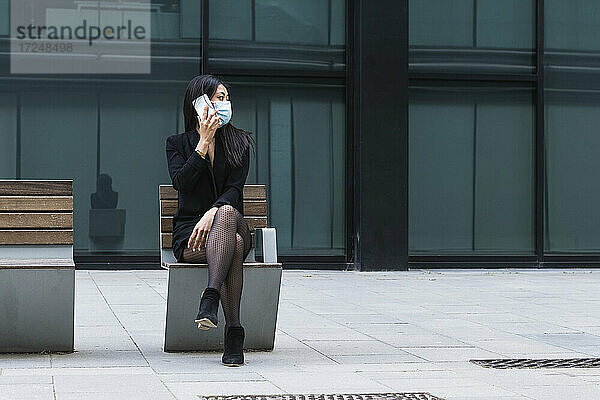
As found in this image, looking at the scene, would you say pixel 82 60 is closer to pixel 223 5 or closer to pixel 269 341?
pixel 223 5

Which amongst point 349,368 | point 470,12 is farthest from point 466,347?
point 470,12

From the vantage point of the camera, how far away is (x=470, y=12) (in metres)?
14.0

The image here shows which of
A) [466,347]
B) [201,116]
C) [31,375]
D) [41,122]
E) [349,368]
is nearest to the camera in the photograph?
[31,375]

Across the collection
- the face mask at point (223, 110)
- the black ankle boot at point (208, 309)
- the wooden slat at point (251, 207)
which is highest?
the face mask at point (223, 110)

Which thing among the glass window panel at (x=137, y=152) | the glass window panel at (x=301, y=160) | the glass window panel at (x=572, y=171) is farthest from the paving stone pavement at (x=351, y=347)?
the glass window panel at (x=572, y=171)

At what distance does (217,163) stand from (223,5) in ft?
23.8

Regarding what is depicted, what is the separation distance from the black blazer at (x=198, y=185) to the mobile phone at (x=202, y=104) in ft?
0.50

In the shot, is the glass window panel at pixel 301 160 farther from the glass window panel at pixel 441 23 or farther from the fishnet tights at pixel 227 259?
the fishnet tights at pixel 227 259

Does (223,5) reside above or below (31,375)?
above

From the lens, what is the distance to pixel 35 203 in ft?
21.7

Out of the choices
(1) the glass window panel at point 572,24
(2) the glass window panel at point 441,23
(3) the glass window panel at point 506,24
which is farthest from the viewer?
(1) the glass window panel at point 572,24

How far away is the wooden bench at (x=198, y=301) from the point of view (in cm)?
630

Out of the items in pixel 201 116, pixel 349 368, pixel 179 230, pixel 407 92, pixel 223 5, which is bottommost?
pixel 349 368

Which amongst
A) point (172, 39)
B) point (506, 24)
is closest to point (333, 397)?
point (172, 39)
